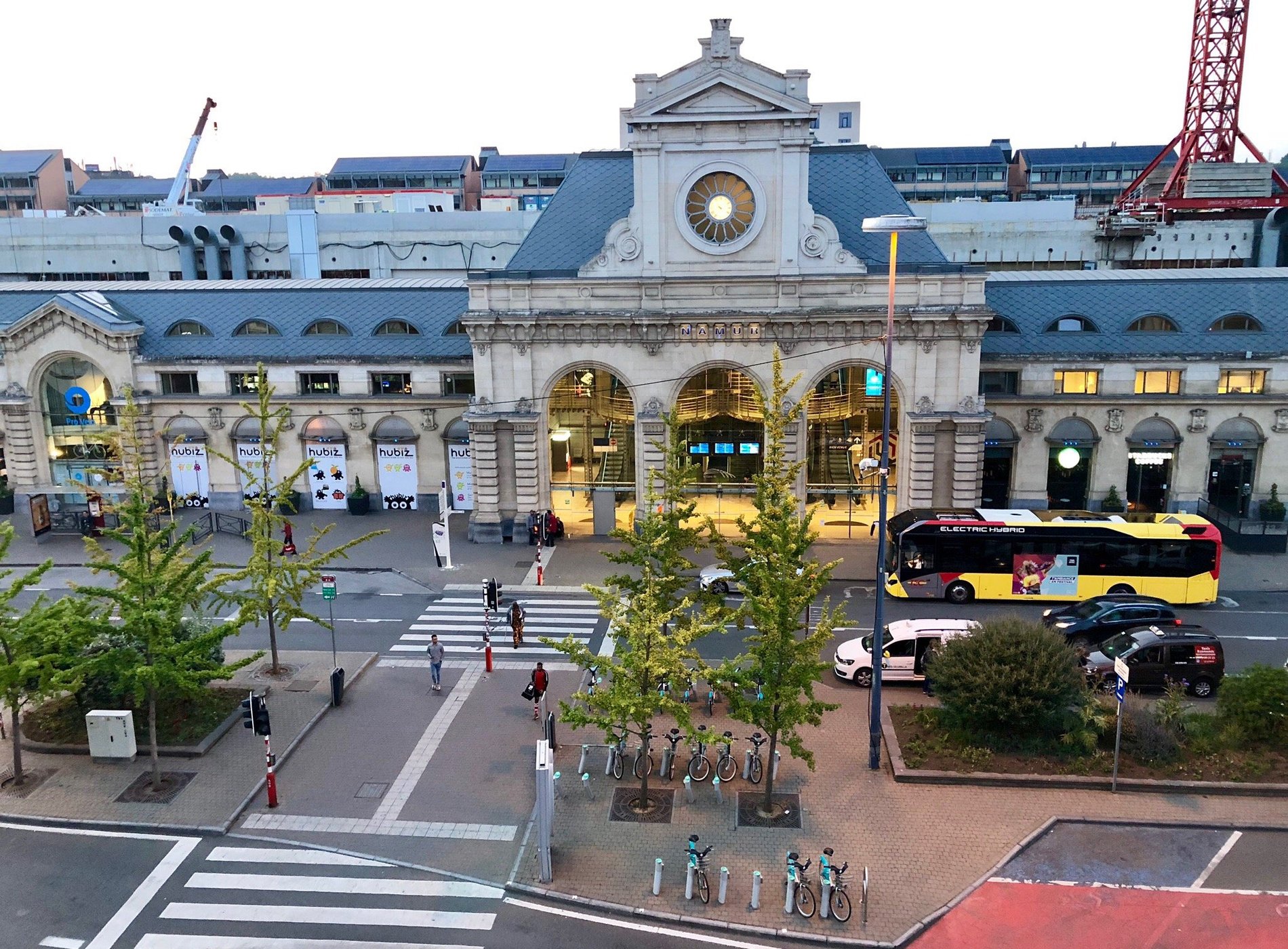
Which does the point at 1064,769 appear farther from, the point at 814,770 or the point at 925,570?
the point at 925,570

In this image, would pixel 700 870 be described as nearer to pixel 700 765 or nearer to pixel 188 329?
pixel 700 765

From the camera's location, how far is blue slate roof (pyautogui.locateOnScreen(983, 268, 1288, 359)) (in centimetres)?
4444

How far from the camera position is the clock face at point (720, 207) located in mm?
40281

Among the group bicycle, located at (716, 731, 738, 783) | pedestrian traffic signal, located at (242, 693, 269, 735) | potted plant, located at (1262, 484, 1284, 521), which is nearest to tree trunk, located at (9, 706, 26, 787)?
pedestrian traffic signal, located at (242, 693, 269, 735)

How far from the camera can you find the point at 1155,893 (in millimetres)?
19188

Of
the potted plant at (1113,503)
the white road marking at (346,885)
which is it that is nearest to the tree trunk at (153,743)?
the white road marking at (346,885)

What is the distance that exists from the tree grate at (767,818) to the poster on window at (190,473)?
125ft

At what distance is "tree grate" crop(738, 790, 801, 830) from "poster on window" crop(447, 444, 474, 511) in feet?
96.0

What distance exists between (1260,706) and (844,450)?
77.5ft

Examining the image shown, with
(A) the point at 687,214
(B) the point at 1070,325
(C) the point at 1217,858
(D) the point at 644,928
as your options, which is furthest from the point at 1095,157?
(D) the point at 644,928

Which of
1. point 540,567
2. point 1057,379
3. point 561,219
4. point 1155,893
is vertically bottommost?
point 1155,893

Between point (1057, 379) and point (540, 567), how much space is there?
25.8 m

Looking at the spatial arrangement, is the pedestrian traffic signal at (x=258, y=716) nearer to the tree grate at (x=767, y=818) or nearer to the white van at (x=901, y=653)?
the tree grate at (x=767, y=818)

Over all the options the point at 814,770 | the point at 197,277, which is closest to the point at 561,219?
the point at 814,770
